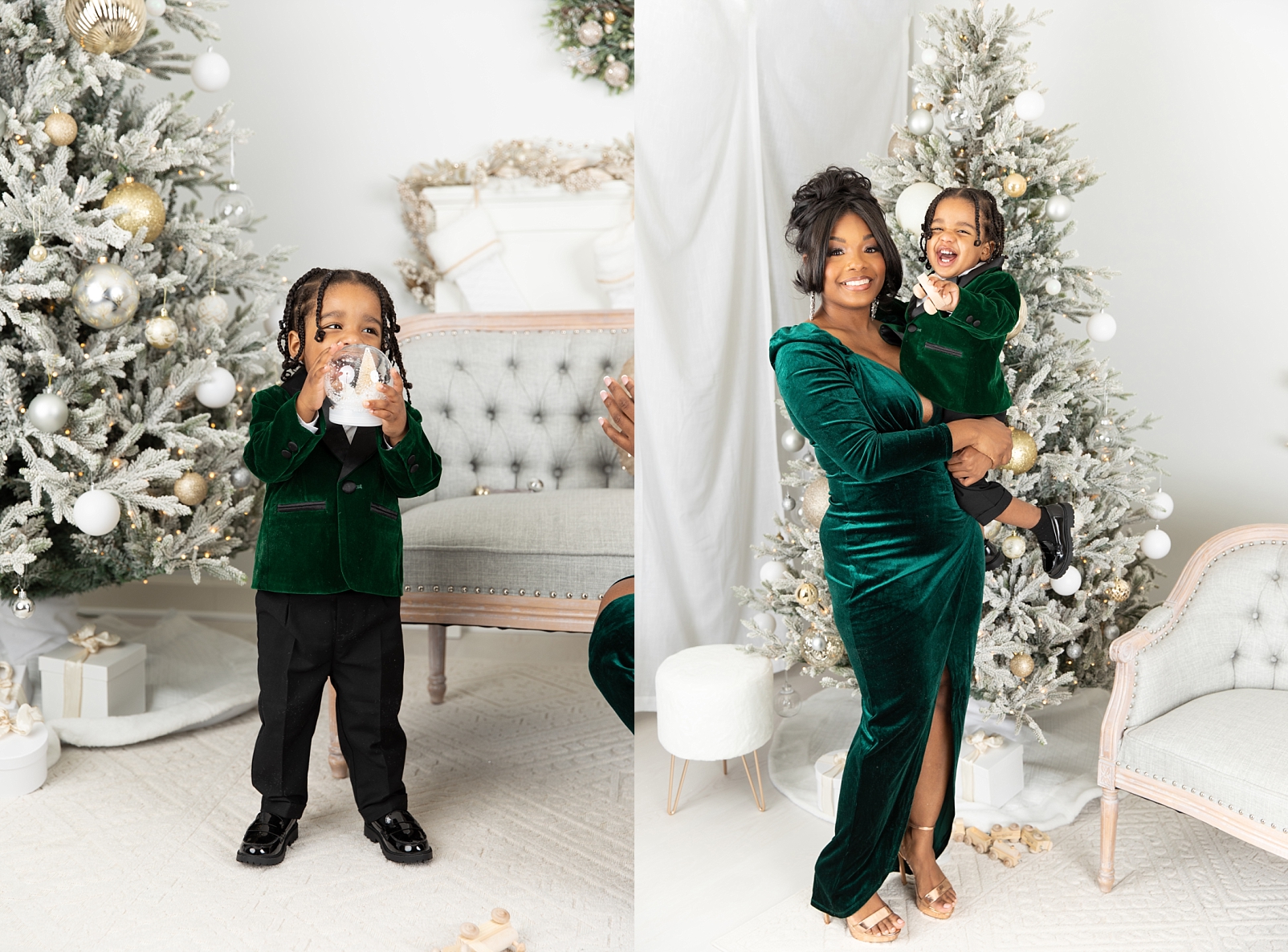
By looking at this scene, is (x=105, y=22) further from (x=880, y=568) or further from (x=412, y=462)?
(x=880, y=568)

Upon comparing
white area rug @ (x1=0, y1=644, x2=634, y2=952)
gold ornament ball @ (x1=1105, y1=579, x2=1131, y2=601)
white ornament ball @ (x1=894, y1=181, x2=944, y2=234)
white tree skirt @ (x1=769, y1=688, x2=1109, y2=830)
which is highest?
white ornament ball @ (x1=894, y1=181, x2=944, y2=234)

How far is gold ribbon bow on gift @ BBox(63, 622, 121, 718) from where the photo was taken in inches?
102

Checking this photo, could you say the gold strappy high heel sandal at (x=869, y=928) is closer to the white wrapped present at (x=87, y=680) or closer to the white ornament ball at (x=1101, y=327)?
the white ornament ball at (x=1101, y=327)

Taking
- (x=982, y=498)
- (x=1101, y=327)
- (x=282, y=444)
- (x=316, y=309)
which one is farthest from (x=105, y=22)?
(x=1101, y=327)

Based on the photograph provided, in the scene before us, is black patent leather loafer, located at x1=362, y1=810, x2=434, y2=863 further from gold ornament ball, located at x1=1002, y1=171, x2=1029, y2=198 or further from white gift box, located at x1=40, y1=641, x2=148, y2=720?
gold ornament ball, located at x1=1002, y1=171, x2=1029, y2=198

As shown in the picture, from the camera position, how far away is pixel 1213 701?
1.99 metres

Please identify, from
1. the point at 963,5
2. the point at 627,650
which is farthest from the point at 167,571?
the point at 963,5

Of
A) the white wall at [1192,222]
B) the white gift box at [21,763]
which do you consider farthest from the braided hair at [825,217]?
the white gift box at [21,763]

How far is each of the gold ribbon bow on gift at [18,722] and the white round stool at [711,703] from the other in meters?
1.52

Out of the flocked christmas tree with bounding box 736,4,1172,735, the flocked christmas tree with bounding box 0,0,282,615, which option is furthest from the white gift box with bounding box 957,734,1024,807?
the flocked christmas tree with bounding box 0,0,282,615

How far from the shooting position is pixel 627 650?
1.93 metres

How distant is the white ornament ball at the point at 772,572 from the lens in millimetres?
1973

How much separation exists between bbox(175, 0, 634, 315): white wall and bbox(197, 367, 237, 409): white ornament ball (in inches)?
35.6

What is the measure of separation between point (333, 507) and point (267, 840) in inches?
26.1
